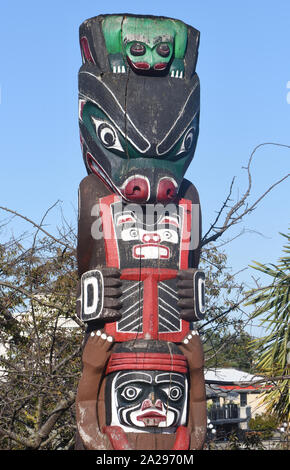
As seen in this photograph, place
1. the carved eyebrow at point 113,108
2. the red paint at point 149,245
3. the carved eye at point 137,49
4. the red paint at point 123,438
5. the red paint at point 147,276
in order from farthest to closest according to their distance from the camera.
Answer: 1. the carved eye at point 137,49
2. the carved eyebrow at point 113,108
3. the red paint at point 149,245
4. the red paint at point 147,276
5. the red paint at point 123,438

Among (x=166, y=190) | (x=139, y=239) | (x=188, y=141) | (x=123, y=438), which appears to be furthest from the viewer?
(x=188, y=141)

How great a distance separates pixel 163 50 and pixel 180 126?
0.96m

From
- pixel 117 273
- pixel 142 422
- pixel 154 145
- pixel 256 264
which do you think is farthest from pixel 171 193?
pixel 256 264

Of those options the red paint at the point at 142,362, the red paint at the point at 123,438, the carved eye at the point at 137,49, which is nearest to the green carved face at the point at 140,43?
the carved eye at the point at 137,49

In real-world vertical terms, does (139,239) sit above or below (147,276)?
above

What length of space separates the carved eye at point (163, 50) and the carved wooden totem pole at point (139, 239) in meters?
0.01

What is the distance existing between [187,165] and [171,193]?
67 centimetres

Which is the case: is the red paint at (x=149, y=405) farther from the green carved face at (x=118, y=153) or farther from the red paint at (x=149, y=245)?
the green carved face at (x=118, y=153)

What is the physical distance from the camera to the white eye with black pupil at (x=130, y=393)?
673 centimetres

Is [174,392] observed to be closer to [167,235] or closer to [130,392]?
[130,392]

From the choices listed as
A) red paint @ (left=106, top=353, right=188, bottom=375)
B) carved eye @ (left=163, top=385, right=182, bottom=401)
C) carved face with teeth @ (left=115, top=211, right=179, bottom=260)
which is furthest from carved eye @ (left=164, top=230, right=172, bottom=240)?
carved eye @ (left=163, top=385, right=182, bottom=401)

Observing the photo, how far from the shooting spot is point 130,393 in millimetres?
6738

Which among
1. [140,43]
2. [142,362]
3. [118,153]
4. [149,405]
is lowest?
[149,405]

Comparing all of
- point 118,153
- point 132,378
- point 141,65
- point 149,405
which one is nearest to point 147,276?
point 132,378
